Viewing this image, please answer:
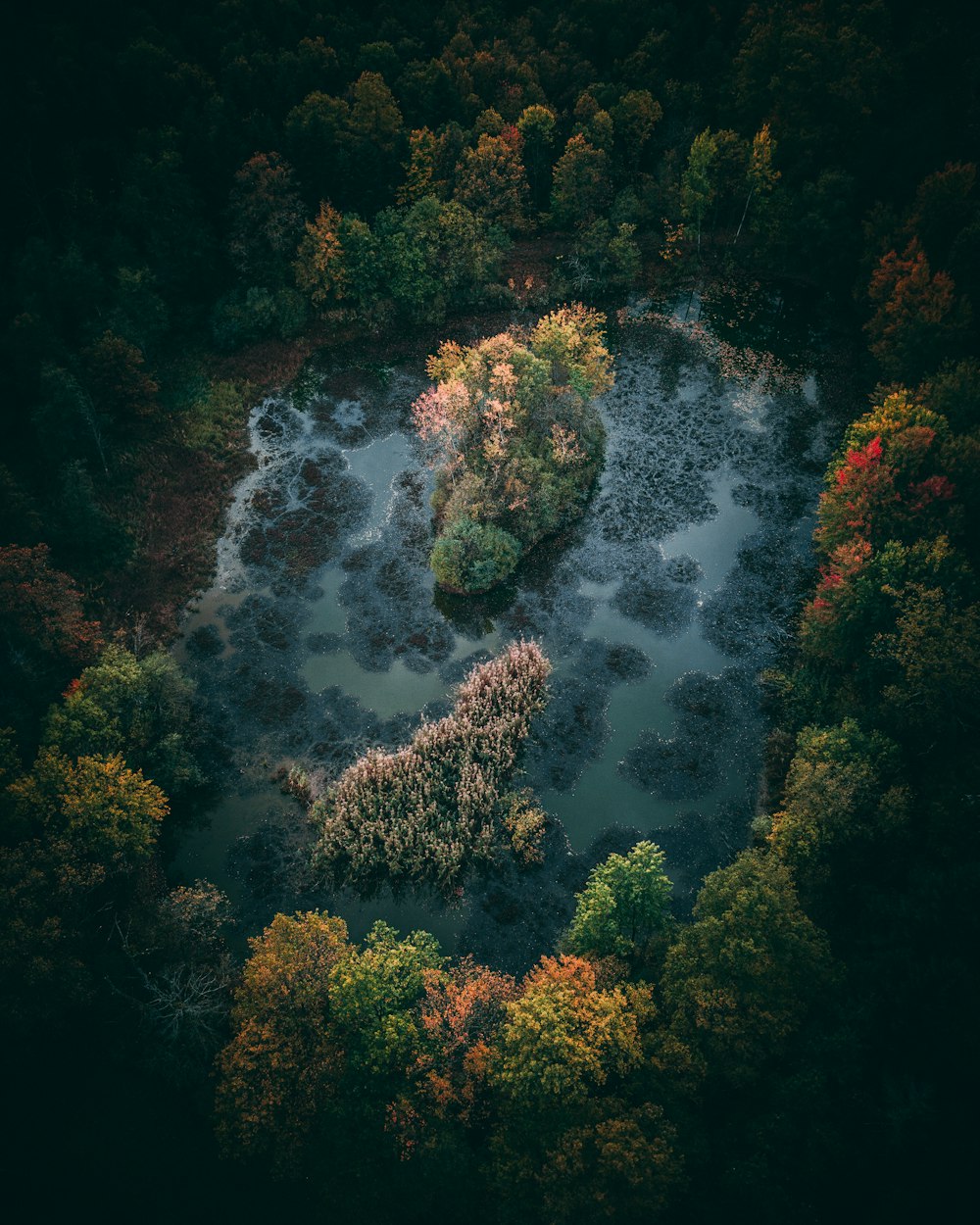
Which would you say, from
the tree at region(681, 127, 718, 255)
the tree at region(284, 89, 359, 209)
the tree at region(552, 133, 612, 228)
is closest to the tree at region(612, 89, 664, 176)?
the tree at region(552, 133, 612, 228)

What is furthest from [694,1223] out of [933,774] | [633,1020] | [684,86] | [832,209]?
[684,86]

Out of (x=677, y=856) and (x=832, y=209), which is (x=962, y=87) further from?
(x=677, y=856)

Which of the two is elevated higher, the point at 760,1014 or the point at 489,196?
the point at 489,196

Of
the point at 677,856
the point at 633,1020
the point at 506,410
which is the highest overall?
the point at 506,410

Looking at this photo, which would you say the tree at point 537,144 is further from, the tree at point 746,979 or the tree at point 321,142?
the tree at point 746,979

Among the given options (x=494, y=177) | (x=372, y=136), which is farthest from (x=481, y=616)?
(x=372, y=136)

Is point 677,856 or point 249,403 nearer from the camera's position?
point 677,856

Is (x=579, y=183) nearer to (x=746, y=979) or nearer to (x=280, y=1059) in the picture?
(x=746, y=979)
